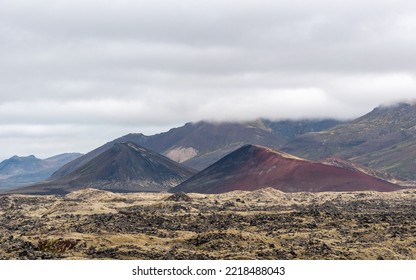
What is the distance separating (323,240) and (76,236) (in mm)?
23072

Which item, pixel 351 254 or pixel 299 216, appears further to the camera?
pixel 299 216

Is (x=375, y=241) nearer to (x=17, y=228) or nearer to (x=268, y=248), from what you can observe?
(x=268, y=248)

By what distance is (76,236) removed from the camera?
6381 cm

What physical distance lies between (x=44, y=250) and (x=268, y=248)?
19.9 metres

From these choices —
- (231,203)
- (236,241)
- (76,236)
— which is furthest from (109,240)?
(231,203)

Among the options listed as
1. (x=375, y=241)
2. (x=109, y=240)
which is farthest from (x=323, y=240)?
(x=109, y=240)

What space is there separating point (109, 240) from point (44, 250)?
5.83 metres

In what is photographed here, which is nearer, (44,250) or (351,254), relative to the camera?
(351,254)

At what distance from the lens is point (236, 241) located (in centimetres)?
6197
